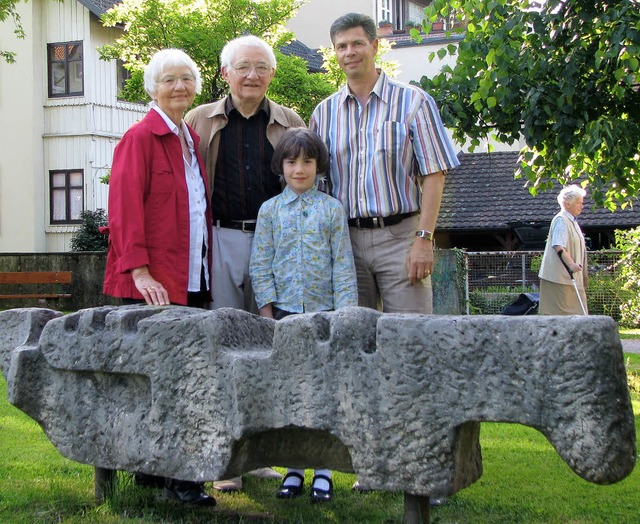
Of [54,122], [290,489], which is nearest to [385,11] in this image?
[54,122]

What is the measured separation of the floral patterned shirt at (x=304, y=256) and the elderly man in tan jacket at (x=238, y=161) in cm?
24

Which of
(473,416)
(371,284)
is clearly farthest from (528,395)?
(371,284)

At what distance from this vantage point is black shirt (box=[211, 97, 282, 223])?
5.16 metres

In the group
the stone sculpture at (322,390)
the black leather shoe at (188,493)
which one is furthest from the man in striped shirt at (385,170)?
the black leather shoe at (188,493)

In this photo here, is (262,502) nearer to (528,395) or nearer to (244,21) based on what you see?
(528,395)

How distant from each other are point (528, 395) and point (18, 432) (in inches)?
176

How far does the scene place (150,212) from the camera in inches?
186

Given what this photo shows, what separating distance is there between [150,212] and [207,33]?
14884mm

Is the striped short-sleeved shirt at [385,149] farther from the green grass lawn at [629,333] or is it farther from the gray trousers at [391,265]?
the green grass lawn at [629,333]

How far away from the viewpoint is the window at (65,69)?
25.7 metres

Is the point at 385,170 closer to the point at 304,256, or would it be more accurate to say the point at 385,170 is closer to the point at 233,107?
the point at 304,256

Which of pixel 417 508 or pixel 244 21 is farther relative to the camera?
pixel 244 21

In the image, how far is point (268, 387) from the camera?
393cm

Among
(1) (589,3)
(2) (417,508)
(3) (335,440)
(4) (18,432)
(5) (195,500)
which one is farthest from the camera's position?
(1) (589,3)
